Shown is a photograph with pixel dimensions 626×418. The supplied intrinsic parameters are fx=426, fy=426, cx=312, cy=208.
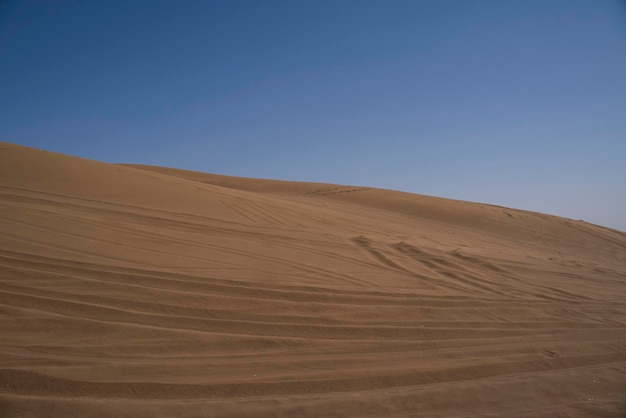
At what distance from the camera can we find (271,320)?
4.83 metres

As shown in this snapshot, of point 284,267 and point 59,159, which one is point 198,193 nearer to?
point 59,159

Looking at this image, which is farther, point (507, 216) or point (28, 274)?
point (507, 216)

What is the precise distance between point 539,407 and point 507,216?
52.0 feet

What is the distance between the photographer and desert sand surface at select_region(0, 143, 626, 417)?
11.2 ft

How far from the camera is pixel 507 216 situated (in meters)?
17.9

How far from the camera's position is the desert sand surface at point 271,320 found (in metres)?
3.41

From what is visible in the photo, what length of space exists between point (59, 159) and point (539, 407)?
13520mm

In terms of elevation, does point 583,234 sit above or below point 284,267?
above

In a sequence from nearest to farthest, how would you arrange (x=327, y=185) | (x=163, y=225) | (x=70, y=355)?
(x=70, y=355)
(x=163, y=225)
(x=327, y=185)

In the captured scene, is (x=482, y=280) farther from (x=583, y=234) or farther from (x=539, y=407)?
(x=583, y=234)

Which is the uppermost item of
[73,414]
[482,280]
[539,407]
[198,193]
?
[198,193]

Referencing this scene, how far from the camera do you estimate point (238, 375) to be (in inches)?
146

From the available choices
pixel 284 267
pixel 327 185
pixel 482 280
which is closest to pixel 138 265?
pixel 284 267

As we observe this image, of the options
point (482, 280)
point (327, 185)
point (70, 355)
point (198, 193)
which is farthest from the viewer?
point (327, 185)
